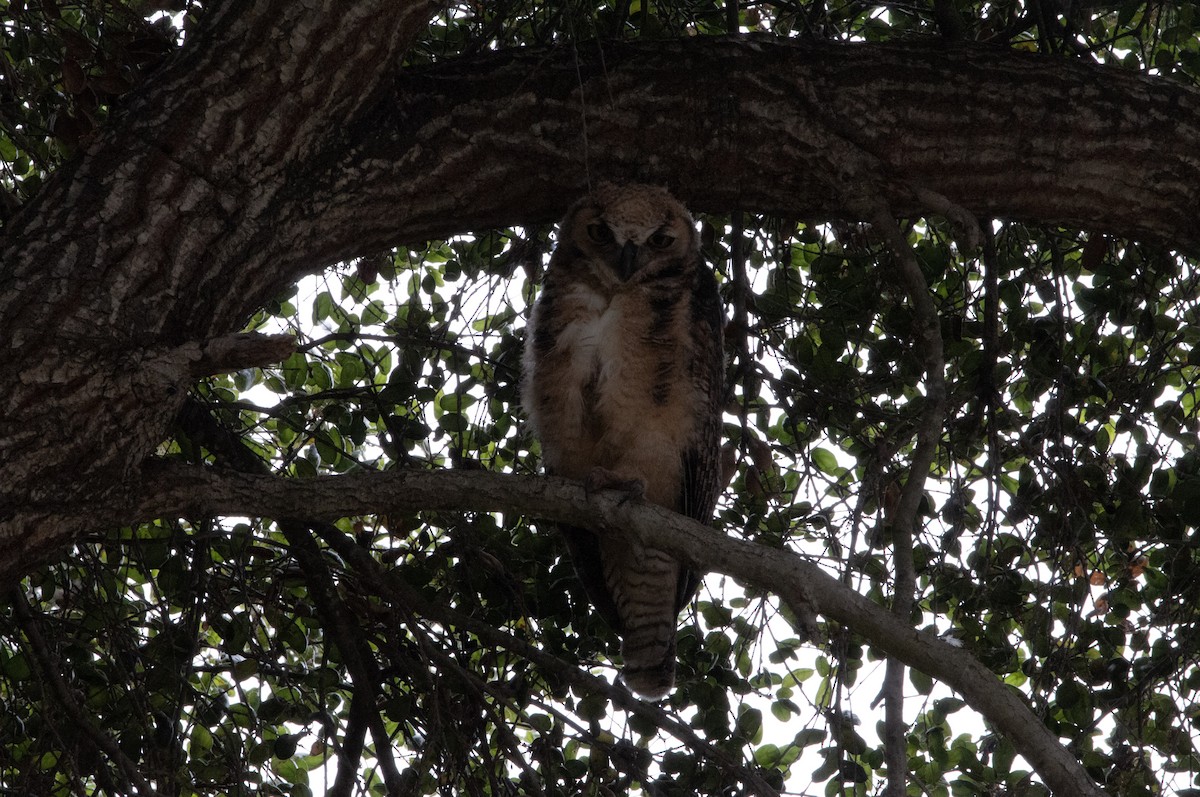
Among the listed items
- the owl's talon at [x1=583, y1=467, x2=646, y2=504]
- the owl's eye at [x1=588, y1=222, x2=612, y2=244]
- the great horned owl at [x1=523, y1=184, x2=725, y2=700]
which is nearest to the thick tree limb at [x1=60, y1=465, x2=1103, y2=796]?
the owl's talon at [x1=583, y1=467, x2=646, y2=504]

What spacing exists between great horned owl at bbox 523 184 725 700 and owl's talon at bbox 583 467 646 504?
0.32 feet

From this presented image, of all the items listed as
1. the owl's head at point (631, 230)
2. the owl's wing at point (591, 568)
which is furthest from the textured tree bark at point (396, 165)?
the owl's wing at point (591, 568)

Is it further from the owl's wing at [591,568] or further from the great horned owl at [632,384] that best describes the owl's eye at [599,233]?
the owl's wing at [591,568]

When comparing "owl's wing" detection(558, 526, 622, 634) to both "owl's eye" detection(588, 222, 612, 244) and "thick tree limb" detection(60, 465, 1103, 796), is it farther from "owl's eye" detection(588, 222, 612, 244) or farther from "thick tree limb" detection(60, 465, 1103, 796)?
"owl's eye" detection(588, 222, 612, 244)

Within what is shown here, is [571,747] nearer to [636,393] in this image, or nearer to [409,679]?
[409,679]

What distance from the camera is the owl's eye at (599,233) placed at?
9.66 ft

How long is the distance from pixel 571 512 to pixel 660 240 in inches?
42.2

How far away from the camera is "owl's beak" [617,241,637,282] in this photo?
3002 millimetres

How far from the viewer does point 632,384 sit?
114 inches

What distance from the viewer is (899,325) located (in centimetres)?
285

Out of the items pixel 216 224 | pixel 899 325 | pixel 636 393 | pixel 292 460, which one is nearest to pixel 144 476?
pixel 216 224

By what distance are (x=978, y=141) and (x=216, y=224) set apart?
5.50 ft

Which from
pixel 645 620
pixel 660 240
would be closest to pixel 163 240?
pixel 660 240

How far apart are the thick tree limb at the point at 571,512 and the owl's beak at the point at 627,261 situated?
2.97 feet
